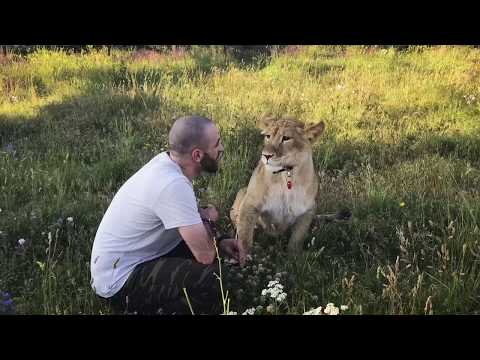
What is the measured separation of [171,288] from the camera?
3.82 meters

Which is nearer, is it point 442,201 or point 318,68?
point 442,201

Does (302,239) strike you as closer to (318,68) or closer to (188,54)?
(318,68)

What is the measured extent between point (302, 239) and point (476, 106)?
287 cm

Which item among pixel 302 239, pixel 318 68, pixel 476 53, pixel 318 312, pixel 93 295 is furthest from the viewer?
pixel 318 68

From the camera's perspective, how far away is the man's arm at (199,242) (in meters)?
3.65

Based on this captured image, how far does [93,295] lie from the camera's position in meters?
3.99

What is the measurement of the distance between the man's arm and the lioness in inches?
40.8

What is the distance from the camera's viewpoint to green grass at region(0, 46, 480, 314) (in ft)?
13.4

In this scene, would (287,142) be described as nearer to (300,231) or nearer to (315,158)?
(300,231)

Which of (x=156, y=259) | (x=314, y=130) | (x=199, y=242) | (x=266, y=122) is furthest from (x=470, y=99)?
(x=156, y=259)

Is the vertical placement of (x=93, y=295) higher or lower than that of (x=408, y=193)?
lower

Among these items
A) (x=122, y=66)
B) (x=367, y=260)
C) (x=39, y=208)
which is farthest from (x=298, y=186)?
(x=122, y=66)

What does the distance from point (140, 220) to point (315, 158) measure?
10.00ft

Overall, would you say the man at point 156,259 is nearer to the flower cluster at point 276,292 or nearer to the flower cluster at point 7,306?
the flower cluster at point 276,292
